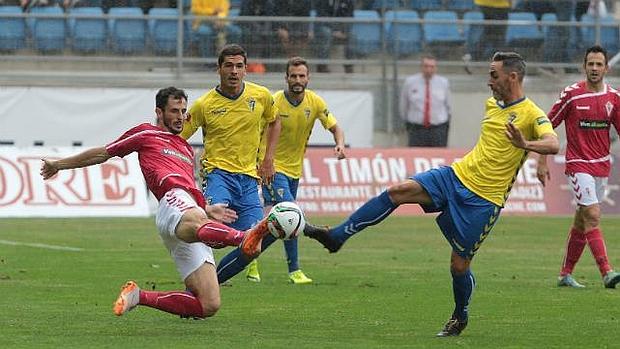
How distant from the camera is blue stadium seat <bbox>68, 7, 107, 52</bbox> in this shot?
28.5 metres

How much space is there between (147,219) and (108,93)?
355 centimetres

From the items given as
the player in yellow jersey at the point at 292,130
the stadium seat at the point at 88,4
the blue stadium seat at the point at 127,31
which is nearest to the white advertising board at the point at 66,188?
the blue stadium seat at the point at 127,31

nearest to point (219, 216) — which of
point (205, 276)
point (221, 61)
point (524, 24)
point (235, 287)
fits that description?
point (205, 276)

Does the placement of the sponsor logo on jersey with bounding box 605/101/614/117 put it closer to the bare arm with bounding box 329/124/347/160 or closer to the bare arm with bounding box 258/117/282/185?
the bare arm with bounding box 329/124/347/160

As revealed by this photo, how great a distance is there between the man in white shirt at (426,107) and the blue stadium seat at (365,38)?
3.97 ft

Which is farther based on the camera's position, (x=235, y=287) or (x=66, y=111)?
(x=66, y=111)

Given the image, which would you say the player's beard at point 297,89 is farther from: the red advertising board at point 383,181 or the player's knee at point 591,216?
the red advertising board at point 383,181

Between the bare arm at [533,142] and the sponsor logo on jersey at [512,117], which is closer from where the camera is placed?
the bare arm at [533,142]

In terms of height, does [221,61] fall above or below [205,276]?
above

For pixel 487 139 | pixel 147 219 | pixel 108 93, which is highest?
pixel 487 139

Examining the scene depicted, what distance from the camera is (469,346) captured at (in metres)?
10.8

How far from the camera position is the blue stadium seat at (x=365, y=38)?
29.5 m

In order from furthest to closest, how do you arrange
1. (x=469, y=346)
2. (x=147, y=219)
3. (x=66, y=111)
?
1. (x=66, y=111)
2. (x=147, y=219)
3. (x=469, y=346)

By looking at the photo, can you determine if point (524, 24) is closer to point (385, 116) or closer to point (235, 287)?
point (385, 116)
